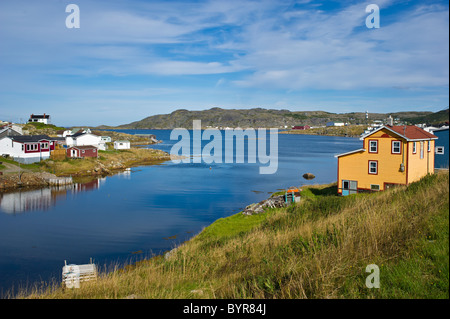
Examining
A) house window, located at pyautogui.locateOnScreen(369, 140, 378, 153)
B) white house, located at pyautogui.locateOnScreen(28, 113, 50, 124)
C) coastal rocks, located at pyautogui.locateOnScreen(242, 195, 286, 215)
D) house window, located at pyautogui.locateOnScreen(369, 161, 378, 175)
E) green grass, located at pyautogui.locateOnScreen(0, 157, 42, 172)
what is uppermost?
white house, located at pyautogui.locateOnScreen(28, 113, 50, 124)

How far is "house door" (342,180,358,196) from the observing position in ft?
110

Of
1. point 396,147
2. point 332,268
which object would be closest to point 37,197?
point 396,147

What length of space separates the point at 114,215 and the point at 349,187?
79.7 ft

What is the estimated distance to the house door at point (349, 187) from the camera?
3353 centimetres

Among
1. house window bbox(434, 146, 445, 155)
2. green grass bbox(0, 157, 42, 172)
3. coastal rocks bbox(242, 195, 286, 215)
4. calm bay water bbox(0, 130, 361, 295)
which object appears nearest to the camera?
calm bay water bbox(0, 130, 361, 295)

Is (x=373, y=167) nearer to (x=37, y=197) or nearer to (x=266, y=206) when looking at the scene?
(x=266, y=206)

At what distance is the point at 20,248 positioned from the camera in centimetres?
2647

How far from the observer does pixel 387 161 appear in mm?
31750

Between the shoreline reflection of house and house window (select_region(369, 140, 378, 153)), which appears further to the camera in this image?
the shoreline reflection of house

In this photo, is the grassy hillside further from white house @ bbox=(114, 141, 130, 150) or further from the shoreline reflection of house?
white house @ bbox=(114, 141, 130, 150)

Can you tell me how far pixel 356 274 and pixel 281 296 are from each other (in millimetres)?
1624

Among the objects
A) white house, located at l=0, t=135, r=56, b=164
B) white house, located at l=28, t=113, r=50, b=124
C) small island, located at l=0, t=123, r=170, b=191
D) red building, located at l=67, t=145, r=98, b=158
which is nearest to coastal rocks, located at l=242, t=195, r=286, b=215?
small island, located at l=0, t=123, r=170, b=191
